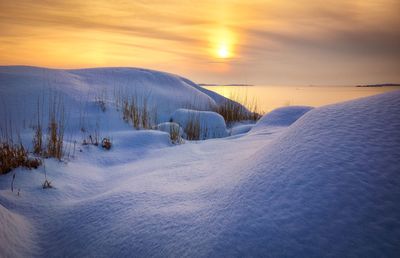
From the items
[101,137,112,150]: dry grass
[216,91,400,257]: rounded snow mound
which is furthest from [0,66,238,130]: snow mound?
[216,91,400,257]: rounded snow mound

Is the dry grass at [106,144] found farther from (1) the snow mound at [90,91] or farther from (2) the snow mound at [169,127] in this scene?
(2) the snow mound at [169,127]

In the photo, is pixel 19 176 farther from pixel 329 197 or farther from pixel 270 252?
pixel 329 197

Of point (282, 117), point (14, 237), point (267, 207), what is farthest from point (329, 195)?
point (282, 117)

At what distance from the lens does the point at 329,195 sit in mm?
883

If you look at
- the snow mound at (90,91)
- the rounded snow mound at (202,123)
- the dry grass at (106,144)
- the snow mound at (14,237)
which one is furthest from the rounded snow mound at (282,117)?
the snow mound at (14,237)

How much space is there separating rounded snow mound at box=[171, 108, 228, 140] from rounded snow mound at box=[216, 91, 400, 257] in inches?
167

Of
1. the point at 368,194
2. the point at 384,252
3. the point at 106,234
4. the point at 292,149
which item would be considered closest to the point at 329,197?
the point at 368,194

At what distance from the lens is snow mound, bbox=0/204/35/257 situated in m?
1.20

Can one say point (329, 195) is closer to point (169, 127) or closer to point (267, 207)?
point (267, 207)

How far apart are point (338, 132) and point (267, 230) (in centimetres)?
59

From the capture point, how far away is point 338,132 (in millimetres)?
1149

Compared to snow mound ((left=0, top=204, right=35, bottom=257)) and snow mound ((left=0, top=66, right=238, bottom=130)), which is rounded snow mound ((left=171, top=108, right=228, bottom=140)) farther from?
snow mound ((left=0, top=204, right=35, bottom=257))

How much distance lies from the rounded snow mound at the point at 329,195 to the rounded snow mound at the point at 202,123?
424 centimetres

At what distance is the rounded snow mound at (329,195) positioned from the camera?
0.75 metres
